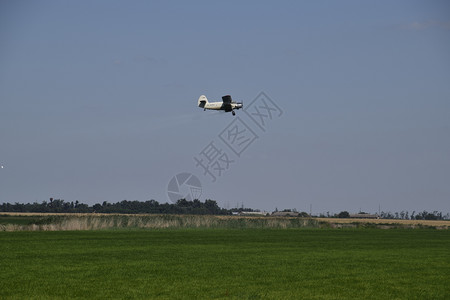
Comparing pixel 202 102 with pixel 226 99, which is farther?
pixel 202 102

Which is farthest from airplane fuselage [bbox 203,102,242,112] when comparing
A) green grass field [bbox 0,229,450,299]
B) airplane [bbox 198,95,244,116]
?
green grass field [bbox 0,229,450,299]

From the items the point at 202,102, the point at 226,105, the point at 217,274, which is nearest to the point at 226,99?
the point at 226,105

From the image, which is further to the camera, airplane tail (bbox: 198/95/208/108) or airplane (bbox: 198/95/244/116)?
airplane tail (bbox: 198/95/208/108)

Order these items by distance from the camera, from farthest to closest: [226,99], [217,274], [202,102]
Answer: [202,102]
[226,99]
[217,274]

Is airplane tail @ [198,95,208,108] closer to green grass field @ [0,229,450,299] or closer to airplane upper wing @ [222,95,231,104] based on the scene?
airplane upper wing @ [222,95,231,104]

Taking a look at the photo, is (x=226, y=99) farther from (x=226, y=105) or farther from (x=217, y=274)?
(x=217, y=274)

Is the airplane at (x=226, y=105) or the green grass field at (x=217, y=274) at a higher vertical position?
the airplane at (x=226, y=105)

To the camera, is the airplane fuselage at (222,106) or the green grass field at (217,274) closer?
the green grass field at (217,274)

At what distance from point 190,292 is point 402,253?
65.6 feet

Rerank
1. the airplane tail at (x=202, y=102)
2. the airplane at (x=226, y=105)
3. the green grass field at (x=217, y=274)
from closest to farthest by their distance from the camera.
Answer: the green grass field at (x=217, y=274)
the airplane at (x=226, y=105)
the airplane tail at (x=202, y=102)

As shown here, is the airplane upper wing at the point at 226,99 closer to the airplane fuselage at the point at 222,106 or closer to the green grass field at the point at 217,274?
the airplane fuselage at the point at 222,106

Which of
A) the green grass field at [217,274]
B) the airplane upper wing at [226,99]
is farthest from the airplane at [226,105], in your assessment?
the green grass field at [217,274]

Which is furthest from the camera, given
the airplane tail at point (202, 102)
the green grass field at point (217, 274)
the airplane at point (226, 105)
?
the airplane tail at point (202, 102)

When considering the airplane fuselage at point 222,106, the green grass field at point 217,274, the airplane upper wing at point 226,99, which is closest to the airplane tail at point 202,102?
the airplane fuselage at point 222,106
